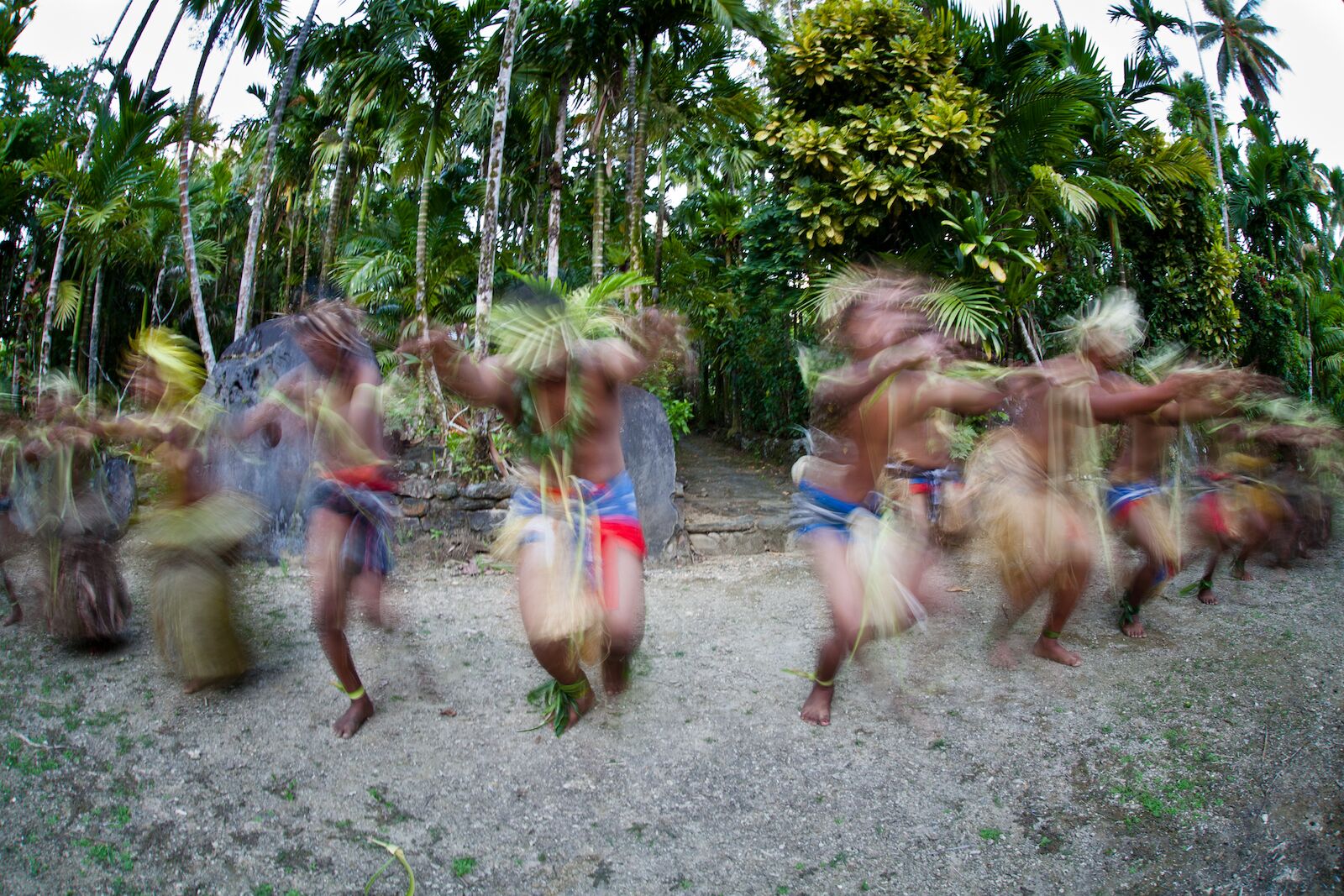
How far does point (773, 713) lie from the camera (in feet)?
11.9

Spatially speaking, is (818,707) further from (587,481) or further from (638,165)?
(638,165)

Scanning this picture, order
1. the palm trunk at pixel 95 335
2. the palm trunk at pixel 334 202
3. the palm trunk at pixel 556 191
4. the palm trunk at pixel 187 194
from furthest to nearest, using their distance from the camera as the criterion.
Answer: the palm trunk at pixel 334 202 < the palm trunk at pixel 95 335 < the palm trunk at pixel 187 194 < the palm trunk at pixel 556 191

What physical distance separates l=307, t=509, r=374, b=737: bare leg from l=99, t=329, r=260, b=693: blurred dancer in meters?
0.60

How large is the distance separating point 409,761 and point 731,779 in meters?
1.20

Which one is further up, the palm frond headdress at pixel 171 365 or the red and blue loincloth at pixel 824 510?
the palm frond headdress at pixel 171 365

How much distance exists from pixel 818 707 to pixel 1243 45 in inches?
1168

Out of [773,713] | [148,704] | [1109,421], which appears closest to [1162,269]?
[1109,421]

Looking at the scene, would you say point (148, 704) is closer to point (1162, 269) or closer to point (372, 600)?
point (372, 600)

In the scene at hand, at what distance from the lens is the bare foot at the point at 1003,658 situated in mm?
4199

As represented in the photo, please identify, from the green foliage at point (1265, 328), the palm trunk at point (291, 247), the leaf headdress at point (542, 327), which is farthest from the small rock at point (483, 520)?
the green foliage at point (1265, 328)

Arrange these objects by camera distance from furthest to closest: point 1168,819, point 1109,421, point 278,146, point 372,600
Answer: point 278,146, point 1109,421, point 372,600, point 1168,819

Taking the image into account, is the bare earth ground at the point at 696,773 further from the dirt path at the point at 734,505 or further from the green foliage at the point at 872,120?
the green foliage at the point at 872,120

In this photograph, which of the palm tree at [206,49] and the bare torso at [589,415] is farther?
the palm tree at [206,49]

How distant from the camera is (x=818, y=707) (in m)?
3.53
